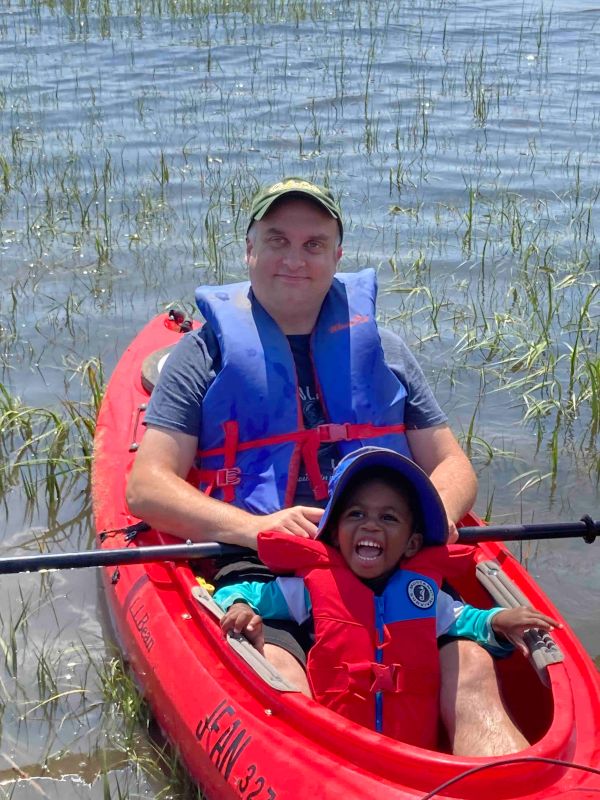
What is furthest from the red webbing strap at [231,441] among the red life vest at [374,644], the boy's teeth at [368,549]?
the boy's teeth at [368,549]

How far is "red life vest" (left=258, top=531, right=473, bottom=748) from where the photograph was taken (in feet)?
10.4

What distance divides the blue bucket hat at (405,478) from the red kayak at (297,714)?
14cm

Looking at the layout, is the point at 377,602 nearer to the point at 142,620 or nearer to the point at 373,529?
the point at 373,529

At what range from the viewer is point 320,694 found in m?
3.20

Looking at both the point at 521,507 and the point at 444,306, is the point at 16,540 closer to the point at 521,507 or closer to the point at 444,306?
the point at 521,507

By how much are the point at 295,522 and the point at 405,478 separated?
359mm

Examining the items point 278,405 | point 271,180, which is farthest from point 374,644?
point 271,180

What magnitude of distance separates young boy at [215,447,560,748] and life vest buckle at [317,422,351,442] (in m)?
0.53

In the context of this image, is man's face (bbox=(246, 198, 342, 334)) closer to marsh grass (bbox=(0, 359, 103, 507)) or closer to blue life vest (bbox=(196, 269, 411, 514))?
blue life vest (bbox=(196, 269, 411, 514))

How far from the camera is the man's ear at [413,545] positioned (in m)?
3.42

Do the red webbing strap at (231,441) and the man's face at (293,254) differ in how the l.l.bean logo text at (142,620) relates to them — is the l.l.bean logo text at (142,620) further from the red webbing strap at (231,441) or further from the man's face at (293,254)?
the man's face at (293,254)

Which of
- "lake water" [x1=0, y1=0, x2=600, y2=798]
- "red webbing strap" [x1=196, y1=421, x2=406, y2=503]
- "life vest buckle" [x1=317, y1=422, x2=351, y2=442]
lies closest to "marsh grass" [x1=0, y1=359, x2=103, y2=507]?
"lake water" [x1=0, y1=0, x2=600, y2=798]

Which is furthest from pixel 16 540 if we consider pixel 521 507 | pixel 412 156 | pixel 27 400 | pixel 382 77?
pixel 382 77

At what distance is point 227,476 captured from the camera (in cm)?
395
